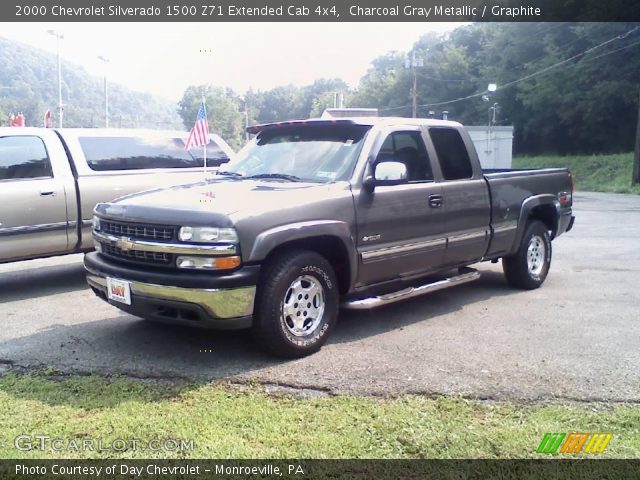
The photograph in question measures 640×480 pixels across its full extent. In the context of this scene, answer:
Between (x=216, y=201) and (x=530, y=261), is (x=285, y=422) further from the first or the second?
(x=530, y=261)

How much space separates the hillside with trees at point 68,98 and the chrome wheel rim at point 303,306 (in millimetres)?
63957

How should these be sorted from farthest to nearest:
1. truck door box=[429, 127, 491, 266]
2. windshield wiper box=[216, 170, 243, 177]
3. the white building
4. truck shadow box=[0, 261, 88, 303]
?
the white building → truck shadow box=[0, 261, 88, 303] → truck door box=[429, 127, 491, 266] → windshield wiper box=[216, 170, 243, 177]

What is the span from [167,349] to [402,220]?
2.24 meters

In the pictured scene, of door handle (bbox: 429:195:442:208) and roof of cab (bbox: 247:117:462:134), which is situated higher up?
roof of cab (bbox: 247:117:462:134)

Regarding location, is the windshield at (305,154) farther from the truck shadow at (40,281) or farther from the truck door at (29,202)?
the truck shadow at (40,281)

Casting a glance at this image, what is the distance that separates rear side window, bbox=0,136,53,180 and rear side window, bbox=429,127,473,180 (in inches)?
175

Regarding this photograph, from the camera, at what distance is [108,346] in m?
5.01

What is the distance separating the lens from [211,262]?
4.21 m

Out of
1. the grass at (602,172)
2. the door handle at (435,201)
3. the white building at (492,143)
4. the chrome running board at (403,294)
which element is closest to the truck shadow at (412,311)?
the chrome running board at (403,294)

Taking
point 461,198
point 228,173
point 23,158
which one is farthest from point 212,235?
point 23,158

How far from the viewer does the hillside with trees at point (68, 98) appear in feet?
253

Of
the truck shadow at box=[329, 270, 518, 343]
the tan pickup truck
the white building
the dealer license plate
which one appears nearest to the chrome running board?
the truck shadow at box=[329, 270, 518, 343]

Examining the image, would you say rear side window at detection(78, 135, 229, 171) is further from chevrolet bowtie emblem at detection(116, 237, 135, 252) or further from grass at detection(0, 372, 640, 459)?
grass at detection(0, 372, 640, 459)

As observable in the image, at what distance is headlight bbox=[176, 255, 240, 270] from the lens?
4207mm
